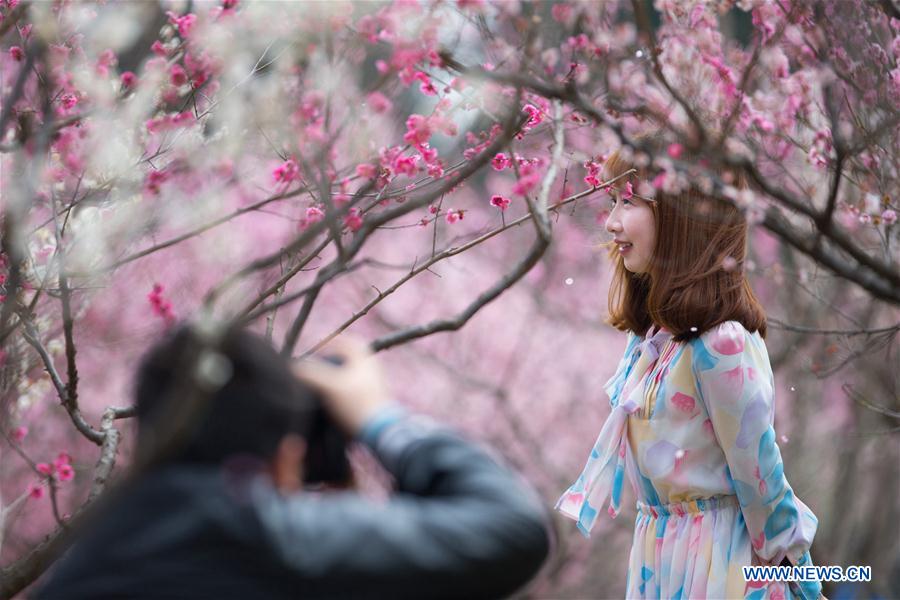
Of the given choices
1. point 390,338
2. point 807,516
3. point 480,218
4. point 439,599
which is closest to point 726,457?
point 807,516

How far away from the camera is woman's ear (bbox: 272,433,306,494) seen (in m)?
1.45

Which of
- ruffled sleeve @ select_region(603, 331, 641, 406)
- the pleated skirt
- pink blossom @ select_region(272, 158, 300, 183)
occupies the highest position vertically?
pink blossom @ select_region(272, 158, 300, 183)

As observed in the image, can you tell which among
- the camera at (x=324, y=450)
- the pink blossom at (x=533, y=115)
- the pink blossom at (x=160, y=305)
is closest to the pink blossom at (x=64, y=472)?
the pink blossom at (x=160, y=305)

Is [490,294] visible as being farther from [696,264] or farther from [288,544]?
[288,544]

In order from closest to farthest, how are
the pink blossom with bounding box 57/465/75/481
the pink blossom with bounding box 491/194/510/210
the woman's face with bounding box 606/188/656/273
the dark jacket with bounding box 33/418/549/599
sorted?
1. the dark jacket with bounding box 33/418/549/599
2. the woman's face with bounding box 606/188/656/273
3. the pink blossom with bounding box 491/194/510/210
4. the pink blossom with bounding box 57/465/75/481

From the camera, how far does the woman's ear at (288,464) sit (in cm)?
145

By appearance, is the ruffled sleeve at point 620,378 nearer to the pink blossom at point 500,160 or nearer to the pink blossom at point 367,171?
the pink blossom at point 500,160

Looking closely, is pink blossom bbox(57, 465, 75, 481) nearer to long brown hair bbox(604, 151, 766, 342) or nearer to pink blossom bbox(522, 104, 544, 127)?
pink blossom bbox(522, 104, 544, 127)

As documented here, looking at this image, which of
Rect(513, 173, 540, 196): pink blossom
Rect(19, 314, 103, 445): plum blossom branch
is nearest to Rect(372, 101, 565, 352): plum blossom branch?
Rect(513, 173, 540, 196): pink blossom

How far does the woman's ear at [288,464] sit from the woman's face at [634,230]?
1499 mm

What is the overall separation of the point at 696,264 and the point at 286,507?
1.59 meters

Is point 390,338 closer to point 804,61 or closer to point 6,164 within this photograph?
point 6,164

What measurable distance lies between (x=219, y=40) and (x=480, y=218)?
7746mm

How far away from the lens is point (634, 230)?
109 inches
